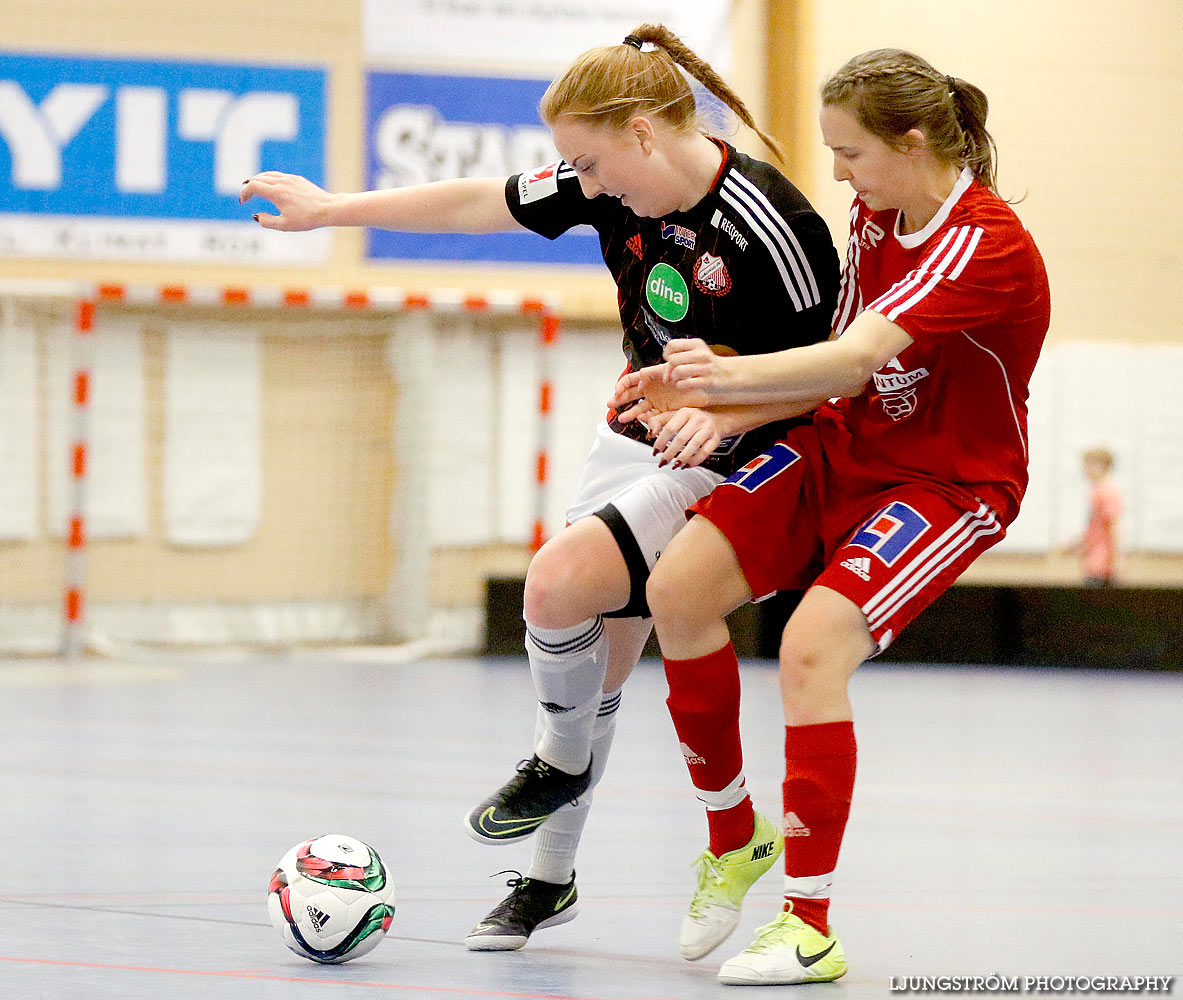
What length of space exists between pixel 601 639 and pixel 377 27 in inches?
287

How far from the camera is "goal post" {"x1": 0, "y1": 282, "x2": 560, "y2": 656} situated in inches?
349

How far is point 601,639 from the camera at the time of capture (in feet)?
9.39

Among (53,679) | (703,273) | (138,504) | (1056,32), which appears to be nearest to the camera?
(703,273)

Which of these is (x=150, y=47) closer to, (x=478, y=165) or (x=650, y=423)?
(x=478, y=165)

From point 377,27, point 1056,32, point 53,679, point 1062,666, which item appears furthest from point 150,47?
point 1062,666

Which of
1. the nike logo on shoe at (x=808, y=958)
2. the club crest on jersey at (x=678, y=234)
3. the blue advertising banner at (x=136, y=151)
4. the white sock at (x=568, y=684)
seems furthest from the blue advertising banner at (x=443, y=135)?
the nike logo on shoe at (x=808, y=958)

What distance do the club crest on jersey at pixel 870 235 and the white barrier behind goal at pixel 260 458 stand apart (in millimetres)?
6609

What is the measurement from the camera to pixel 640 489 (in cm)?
286

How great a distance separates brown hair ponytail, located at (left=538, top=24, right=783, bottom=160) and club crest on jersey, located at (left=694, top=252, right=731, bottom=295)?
202 mm

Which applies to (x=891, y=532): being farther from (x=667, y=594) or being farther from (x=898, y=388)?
(x=667, y=594)

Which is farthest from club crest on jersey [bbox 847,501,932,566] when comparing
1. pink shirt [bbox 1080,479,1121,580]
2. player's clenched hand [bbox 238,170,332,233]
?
pink shirt [bbox 1080,479,1121,580]

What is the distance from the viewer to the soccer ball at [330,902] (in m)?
2.58

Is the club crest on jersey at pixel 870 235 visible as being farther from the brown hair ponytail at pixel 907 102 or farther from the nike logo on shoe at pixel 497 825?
the nike logo on shoe at pixel 497 825

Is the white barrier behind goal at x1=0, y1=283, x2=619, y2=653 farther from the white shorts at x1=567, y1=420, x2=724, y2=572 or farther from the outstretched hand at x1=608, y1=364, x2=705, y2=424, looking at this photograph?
the outstretched hand at x1=608, y1=364, x2=705, y2=424
